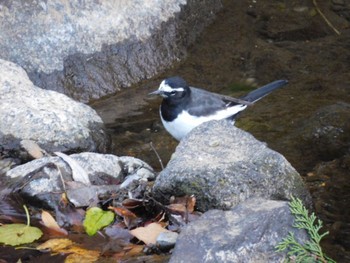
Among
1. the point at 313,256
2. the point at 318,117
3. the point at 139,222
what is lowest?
the point at 318,117

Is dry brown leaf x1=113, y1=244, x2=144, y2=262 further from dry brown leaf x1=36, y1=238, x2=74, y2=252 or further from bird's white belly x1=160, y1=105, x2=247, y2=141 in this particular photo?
bird's white belly x1=160, y1=105, x2=247, y2=141

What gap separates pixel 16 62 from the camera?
9023 mm

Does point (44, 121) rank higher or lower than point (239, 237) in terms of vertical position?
lower

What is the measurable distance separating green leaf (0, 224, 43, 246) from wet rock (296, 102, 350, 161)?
117 inches

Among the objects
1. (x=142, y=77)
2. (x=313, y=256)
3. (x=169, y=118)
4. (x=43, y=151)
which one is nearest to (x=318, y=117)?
(x=169, y=118)

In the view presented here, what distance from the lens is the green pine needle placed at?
15.6 ft

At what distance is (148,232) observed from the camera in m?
5.82

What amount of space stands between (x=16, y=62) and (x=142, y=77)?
1485 millimetres

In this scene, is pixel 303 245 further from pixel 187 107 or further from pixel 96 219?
pixel 187 107

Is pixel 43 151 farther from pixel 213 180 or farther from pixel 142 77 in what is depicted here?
pixel 142 77

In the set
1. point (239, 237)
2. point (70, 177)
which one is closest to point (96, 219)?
point (70, 177)

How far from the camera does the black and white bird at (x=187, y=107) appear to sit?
8062 mm

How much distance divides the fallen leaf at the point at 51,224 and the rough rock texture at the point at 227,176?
2.42 ft

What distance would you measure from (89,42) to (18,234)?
396 cm
